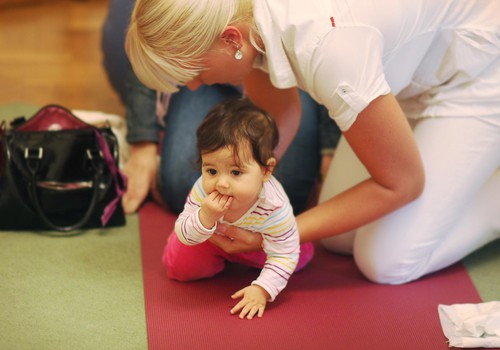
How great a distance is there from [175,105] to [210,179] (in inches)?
28.7

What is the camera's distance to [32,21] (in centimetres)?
335

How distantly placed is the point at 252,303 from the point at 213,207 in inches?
10.2

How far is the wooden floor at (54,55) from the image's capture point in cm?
260

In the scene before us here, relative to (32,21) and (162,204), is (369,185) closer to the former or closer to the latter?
(162,204)

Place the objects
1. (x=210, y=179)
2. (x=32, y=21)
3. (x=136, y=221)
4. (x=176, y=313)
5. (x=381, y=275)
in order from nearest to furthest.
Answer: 1. (x=210, y=179)
2. (x=176, y=313)
3. (x=381, y=275)
4. (x=136, y=221)
5. (x=32, y=21)

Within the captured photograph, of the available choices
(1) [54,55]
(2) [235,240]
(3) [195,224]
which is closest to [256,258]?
(2) [235,240]

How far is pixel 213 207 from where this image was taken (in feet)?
4.27

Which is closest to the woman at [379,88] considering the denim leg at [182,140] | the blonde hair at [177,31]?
the blonde hair at [177,31]

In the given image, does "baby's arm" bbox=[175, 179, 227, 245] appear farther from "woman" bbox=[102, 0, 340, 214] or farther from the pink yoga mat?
"woman" bbox=[102, 0, 340, 214]

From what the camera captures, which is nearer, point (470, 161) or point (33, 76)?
point (470, 161)

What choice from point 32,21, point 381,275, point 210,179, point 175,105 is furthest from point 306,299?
point 32,21

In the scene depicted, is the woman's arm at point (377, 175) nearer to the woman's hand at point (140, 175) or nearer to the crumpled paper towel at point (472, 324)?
the crumpled paper towel at point (472, 324)

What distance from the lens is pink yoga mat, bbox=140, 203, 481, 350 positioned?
138 centimetres

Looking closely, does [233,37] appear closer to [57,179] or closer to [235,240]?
[235,240]
